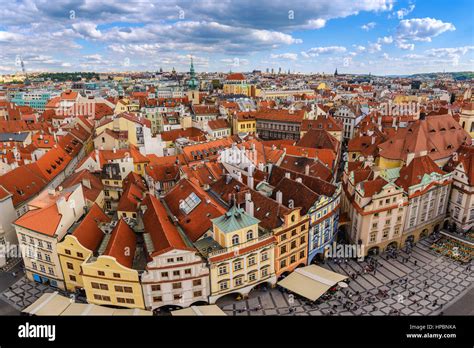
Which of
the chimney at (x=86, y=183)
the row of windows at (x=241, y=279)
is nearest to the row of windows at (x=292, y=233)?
the row of windows at (x=241, y=279)

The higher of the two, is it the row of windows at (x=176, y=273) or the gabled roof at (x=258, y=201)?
the gabled roof at (x=258, y=201)

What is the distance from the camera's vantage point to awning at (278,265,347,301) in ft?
105

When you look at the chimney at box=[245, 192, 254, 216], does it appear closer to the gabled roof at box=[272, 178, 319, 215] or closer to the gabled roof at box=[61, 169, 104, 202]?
the gabled roof at box=[272, 178, 319, 215]

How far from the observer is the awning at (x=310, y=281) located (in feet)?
105

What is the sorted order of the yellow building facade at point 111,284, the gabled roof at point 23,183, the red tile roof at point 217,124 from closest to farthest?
the yellow building facade at point 111,284 → the gabled roof at point 23,183 → the red tile roof at point 217,124

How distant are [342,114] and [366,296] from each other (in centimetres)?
6587

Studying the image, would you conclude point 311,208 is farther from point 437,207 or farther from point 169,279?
point 437,207

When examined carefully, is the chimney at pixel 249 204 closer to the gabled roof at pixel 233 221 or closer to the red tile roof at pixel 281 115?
the gabled roof at pixel 233 221

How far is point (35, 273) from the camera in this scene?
35.8 meters

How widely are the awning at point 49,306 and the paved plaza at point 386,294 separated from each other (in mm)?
14174

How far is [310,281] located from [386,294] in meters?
7.88

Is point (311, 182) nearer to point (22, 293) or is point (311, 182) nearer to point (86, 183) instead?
point (86, 183)

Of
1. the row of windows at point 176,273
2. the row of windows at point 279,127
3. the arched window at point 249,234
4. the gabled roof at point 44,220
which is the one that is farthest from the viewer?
the row of windows at point 279,127
